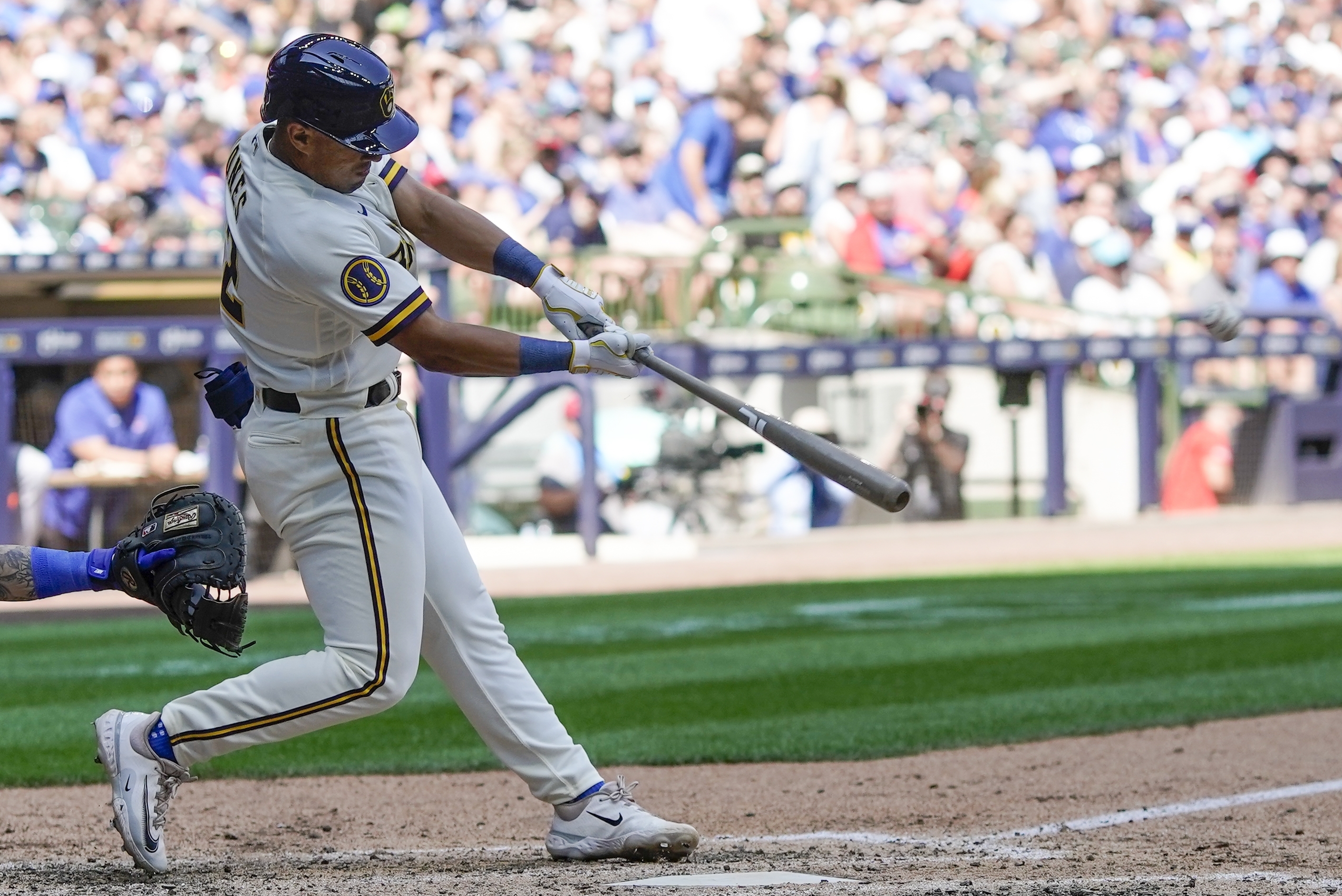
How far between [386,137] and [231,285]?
0.42 m

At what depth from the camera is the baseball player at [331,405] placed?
3518 mm

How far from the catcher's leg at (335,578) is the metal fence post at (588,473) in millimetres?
7845

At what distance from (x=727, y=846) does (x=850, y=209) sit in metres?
10.8

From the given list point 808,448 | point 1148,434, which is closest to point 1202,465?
point 1148,434

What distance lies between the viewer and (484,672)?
388cm

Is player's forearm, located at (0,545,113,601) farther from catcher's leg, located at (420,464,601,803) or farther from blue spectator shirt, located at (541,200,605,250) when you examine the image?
blue spectator shirt, located at (541,200,605,250)

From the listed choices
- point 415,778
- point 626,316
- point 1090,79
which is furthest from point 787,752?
point 1090,79

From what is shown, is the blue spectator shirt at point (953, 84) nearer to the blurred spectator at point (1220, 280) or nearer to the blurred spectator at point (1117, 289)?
the blurred spectator at point (1117, 289)

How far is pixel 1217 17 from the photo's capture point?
65.6 feet

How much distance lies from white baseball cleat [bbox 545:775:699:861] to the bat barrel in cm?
79

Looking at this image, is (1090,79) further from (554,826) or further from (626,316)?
(554,826)

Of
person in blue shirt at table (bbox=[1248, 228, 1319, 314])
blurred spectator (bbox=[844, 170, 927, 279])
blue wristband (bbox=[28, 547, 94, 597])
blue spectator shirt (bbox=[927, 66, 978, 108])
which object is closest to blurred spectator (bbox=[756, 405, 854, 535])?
blurred spectator (bbox=[844, 170, 927, 279])

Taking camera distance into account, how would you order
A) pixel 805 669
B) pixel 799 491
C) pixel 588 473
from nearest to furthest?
pixel 805 669, pixel 588 473, pixel 799 491

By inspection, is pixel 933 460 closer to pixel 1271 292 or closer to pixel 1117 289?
pixel 1117 289
